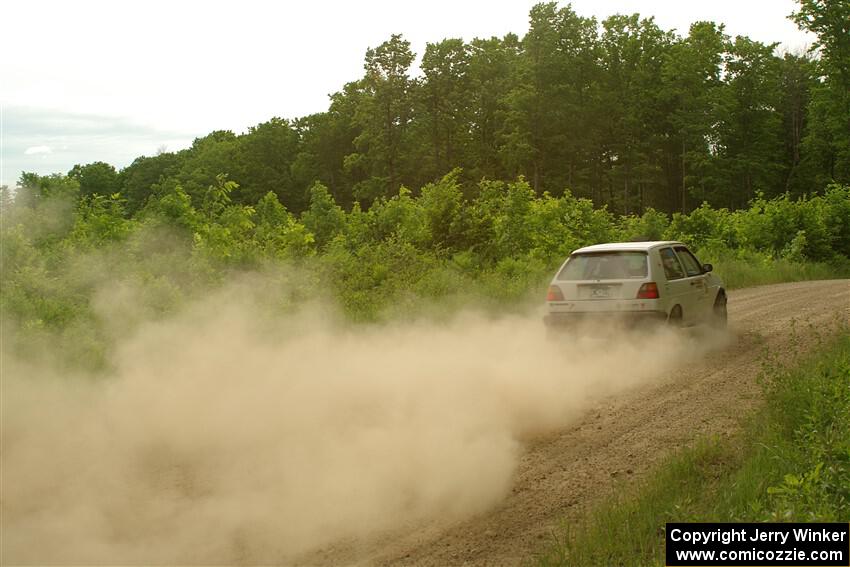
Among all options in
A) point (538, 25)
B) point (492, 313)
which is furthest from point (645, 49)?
point (492, 313)

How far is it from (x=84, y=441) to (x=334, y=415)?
2456 mm

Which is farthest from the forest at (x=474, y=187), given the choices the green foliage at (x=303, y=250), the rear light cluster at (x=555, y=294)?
the rear light cluster at (x=555, y=294)

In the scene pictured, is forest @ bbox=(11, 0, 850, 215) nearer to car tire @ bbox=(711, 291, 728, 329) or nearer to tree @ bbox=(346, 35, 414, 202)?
tree @ bbox=(346, 35, 414, 202)

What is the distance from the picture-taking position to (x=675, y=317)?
1148cm

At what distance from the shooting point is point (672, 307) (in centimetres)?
1139

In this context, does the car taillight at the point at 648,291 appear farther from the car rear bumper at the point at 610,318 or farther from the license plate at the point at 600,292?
the license plate at the point at 600,292

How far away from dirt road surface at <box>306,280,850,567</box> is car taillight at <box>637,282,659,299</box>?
1074mm

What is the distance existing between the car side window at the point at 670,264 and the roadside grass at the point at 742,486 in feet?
14.3

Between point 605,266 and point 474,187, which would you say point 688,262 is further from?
point 474,187

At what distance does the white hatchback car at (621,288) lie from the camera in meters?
11.1

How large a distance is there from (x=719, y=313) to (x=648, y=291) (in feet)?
9.96

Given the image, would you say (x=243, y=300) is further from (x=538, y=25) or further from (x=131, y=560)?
(x=538, y=25)

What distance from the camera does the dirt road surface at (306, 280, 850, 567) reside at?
17.5ft

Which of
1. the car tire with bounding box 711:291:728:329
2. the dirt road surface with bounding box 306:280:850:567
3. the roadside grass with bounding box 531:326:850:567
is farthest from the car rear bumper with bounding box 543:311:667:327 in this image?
the roadside grass with bounding box 531:326:850:567
